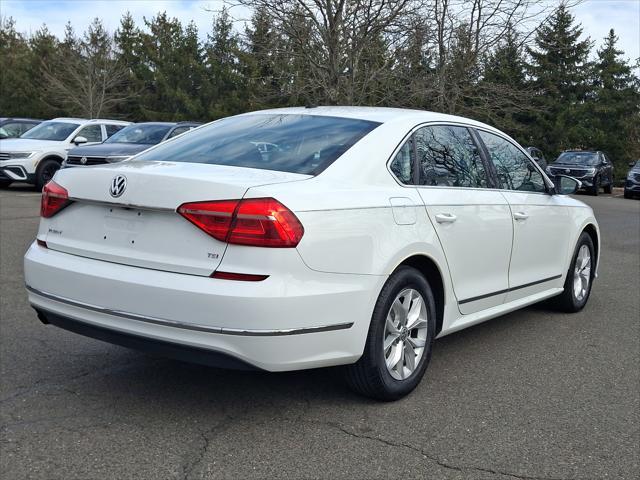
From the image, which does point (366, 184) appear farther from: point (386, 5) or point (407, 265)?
point (386, 5)

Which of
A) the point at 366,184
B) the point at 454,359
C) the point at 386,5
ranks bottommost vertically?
the point at 454,359

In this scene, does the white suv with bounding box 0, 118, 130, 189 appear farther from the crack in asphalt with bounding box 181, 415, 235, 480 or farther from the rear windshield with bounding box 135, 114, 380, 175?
the crack in asphalt with bounding box 181, 415, 235, 480

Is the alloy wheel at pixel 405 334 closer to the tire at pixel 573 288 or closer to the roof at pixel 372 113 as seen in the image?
the roof at pixel 372 113

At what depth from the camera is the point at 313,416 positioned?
3.76 metres

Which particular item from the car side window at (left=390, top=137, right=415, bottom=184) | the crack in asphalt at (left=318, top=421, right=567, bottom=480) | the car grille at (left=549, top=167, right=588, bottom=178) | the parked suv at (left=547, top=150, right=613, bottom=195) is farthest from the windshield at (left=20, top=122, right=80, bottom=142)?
the car grille at (left=549, top=167, right=588, bottom=178)

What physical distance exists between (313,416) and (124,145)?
38.0 feet

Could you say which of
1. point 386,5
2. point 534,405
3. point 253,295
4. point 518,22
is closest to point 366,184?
point 253,295

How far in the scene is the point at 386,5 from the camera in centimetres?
1523

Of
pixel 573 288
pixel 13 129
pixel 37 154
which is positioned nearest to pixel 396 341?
pixel 573 288

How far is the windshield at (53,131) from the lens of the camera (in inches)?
681

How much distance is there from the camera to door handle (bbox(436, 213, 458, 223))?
4.20 m

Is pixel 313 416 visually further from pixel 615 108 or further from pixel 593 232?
pixel 615 108

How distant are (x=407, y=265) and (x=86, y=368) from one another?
6.52ft

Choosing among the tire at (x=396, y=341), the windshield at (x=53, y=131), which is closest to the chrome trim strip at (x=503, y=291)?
the tire at (x=396, y=341)
